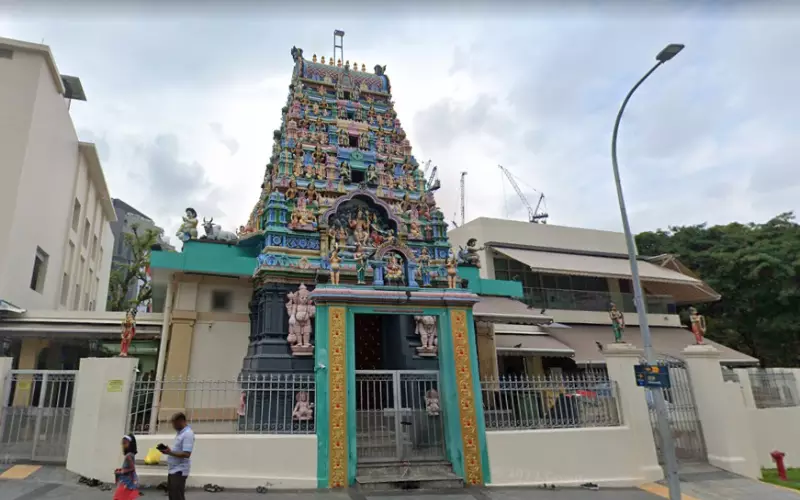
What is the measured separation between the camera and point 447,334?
31.5ft

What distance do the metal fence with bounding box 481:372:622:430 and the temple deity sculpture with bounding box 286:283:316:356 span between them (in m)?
5.12

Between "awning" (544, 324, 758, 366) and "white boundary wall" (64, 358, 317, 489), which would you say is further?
"awning" (544, 324, 758, 366)

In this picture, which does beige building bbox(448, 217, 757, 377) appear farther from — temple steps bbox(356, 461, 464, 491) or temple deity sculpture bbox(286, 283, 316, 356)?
temple steps bbox(356, 461, 464, 491)

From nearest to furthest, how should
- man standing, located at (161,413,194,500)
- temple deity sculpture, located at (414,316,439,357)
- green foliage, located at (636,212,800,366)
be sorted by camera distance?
man standing, located at (161,413,194,500) → temple deity sculpture, located at (414,316,439,357) → green foliage, located at (636,212,800,366)

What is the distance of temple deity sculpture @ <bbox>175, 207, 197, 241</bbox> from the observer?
1354 centimetres

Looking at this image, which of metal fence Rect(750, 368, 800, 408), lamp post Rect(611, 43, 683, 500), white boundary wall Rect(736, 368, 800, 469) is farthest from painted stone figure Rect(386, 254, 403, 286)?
metal fence Rect(750, 368, 800, 408)

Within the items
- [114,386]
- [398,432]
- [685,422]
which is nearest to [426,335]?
[398,432]

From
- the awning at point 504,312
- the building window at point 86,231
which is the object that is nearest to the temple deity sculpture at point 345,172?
the awning at point 504,312

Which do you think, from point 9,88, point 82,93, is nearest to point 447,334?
point 9,88

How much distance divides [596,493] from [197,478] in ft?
22.9

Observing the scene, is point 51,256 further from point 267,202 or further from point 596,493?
point 596,493

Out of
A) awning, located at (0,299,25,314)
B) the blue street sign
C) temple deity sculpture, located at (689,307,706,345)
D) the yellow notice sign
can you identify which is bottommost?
the blue street sign

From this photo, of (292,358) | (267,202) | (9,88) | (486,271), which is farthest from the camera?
(486,271)

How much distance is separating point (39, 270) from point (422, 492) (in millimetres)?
17250
